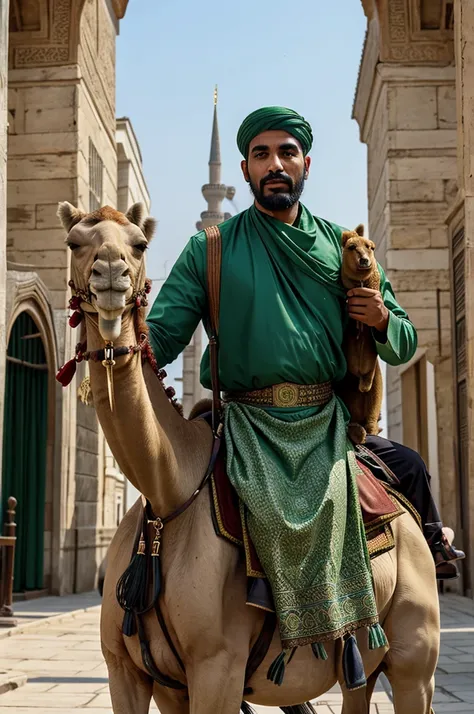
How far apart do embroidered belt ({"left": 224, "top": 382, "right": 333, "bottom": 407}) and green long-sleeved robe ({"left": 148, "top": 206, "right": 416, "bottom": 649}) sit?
0.9 inches

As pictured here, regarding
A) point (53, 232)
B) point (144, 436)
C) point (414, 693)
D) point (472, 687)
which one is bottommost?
point (472, 687)

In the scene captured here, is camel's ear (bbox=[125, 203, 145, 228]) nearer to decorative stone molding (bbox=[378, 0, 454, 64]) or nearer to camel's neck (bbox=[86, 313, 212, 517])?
camel's neck (bbox=[86, 313, 212, 517])

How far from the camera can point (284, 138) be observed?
322 cm

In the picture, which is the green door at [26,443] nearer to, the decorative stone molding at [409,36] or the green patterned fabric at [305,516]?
the decorative stone molding at [409,36]

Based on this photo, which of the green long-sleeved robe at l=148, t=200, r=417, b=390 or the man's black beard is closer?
the green long-sleeved robe at l=148, t=200, r=417, b=390

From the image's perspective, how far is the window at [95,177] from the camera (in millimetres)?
17562

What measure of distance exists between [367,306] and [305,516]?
656mm

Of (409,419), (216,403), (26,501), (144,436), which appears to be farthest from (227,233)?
(409,419)

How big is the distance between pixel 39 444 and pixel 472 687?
9.54m

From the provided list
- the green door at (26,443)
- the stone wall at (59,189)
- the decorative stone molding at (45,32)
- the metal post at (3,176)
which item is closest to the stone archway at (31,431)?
the green door at (26,443)

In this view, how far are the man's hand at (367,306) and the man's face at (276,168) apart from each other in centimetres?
37

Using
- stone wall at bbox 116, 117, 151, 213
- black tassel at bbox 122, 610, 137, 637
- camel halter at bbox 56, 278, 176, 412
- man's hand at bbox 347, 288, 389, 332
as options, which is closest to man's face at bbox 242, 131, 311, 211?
man's hand at bbox 347, 288, 389, 332

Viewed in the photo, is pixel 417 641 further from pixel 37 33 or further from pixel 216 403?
pixel 37 33

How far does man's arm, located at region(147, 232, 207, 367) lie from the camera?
10.2 feet
